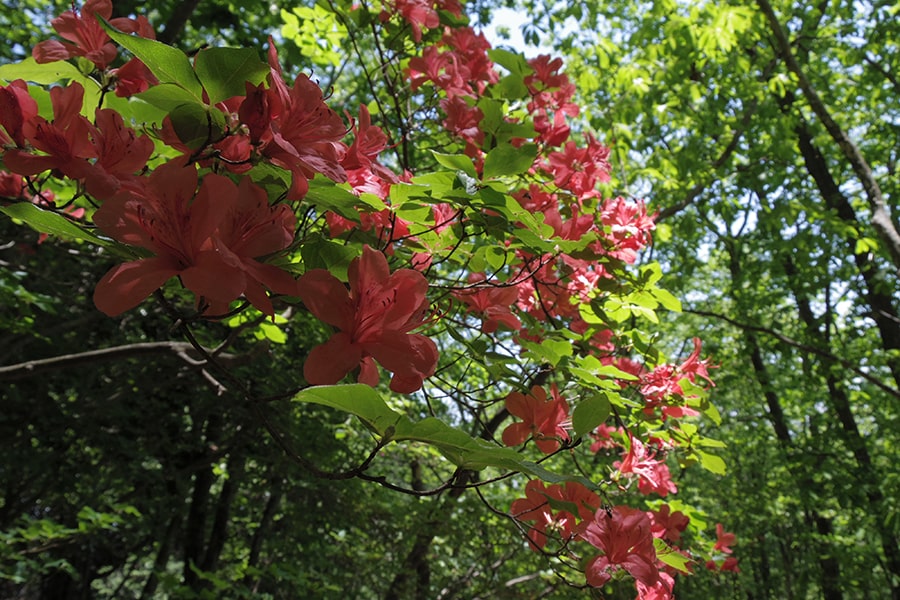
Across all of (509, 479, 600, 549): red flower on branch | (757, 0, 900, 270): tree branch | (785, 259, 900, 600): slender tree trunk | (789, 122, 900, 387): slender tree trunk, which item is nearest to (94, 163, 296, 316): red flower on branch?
(509, 479, 600, 549): red flower on branch

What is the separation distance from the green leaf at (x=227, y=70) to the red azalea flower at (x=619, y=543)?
3.15 feet

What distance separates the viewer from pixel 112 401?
4.15 metres

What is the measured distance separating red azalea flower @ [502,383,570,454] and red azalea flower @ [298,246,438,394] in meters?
0.56

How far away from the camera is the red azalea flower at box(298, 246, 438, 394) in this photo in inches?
24.9

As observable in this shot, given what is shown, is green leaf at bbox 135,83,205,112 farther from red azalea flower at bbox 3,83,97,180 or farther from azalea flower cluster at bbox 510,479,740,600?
azalea flower cluster at bbox 510,479,740,600

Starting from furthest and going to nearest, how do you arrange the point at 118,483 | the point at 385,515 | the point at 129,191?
the point at 118,483
the point at 385,515
the point at 129,191

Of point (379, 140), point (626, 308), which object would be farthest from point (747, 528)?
point (379, 140)

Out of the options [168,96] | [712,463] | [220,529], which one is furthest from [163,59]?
[220,529]

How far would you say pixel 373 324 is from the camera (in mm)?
654

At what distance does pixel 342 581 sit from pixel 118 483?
214 centimetres

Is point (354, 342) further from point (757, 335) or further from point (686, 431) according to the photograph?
point (757, 335)

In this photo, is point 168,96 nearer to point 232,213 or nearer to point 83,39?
point 232,213

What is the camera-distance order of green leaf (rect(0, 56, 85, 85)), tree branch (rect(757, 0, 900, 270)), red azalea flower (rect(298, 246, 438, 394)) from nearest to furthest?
red azalea flower (rect(298, 246, 438, 394)) → green leaf (rect(0, 56, 85, 85)) → tree branch (rect(757, 0, 900, 270))

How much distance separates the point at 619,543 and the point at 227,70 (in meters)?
1.01
